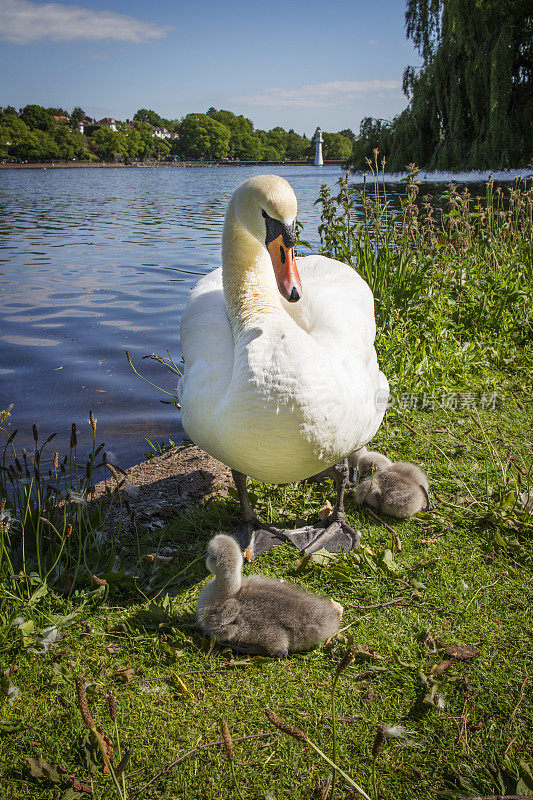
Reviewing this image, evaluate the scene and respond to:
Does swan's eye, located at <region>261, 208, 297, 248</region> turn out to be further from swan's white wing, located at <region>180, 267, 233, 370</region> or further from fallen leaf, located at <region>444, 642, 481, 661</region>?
fallen leaf, located at <region>444, 642, 481, 661</region>

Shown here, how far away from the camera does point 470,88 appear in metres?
19.5

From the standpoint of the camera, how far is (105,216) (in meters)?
24.9

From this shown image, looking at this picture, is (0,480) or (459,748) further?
(0,480)

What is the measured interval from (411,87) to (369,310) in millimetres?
22054

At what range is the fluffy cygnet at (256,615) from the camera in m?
2.65

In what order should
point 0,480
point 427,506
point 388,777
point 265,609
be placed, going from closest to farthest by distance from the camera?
point 388,777
point 265,609
point 0,480
point 427,506

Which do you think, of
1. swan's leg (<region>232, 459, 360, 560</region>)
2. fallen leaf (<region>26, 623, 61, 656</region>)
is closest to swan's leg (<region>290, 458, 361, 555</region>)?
swan's leg (<region>232, 459, 360, 560</region>)

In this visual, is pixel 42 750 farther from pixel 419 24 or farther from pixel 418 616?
pixel 419 24

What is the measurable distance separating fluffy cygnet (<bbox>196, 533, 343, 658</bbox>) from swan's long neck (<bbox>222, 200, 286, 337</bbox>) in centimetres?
127

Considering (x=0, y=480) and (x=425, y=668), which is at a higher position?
(x=0, y=480)

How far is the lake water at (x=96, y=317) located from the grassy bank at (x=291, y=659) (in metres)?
2.50

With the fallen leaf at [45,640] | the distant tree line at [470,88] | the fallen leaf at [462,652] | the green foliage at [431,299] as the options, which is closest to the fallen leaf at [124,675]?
the fallen leaf at [45,640]

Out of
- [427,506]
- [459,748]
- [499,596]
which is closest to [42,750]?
[459,748]

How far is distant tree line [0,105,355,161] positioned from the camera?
4077 inches
